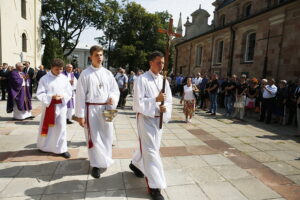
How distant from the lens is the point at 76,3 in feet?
90.9

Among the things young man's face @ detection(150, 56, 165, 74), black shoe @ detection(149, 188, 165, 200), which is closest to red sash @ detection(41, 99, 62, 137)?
young man's face @ detection(150, 56, 165, 74)

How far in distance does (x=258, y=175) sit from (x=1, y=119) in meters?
7.93

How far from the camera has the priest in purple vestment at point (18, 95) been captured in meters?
7.36

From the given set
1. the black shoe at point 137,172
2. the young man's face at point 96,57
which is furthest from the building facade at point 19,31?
the black shoe at point 137,172

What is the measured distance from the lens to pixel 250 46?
51.3 feet

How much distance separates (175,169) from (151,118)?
1.42 meters

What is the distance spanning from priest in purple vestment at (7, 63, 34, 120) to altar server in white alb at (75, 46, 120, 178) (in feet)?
16.0

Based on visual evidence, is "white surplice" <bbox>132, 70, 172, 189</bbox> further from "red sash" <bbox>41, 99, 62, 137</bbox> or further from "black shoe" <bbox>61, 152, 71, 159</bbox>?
"red sash" <bbox>41, 99, 62, 137</bbox>

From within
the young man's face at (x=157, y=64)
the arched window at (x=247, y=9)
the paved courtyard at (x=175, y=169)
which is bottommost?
the paved courtyard at (x=175, y=169)

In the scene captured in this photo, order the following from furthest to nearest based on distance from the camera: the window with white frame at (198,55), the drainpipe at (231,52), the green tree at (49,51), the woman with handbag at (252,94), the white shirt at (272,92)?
the window with white frame at (198,55) < the green tree at (49,51) < the drainpipe at (231,52) < the woman with handbag at (252,94) < the white shirt at (272,92)

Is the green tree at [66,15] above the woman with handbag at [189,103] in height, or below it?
above

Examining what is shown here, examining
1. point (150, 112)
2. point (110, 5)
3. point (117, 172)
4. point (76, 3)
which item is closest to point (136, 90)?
point (150, 112)

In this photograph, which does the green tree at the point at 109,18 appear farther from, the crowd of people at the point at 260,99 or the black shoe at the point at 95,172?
the black shoe at the point at 95,172

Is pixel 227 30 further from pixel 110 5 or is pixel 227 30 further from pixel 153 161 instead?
pixel 110 5
